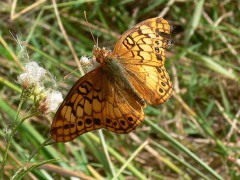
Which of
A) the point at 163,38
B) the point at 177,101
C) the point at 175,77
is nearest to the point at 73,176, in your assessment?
the point at 163,38

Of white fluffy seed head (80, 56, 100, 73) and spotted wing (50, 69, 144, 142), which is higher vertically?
white fluffy seed head (80, 56, 100, 73)

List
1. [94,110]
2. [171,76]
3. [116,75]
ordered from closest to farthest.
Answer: [94,110], [116,75], [171,76]

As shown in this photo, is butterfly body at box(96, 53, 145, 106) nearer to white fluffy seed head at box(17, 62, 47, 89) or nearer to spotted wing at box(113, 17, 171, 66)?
spotted wing at box(113, 17, 171, 66)

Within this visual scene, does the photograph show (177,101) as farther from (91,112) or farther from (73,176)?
(91,112)

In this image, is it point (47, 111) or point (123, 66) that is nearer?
point (47, 111)

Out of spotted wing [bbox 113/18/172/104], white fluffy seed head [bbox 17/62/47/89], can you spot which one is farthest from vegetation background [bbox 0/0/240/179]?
white fluffy seed head [bbox 17/62/47/89]

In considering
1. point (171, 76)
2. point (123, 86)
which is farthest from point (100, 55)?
point (171, 76)

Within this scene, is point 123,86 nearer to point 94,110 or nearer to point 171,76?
point 94,110
